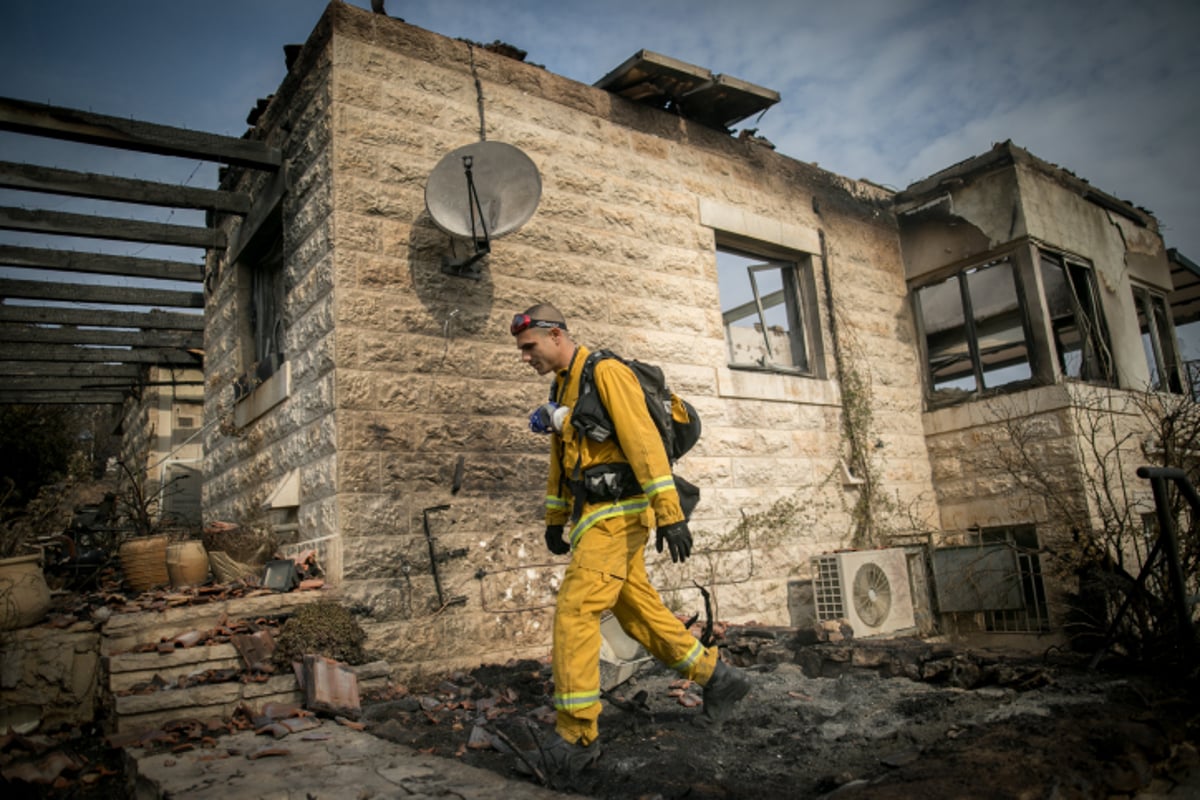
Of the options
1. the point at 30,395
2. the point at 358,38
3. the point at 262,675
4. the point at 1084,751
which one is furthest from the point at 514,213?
the point at 30,395

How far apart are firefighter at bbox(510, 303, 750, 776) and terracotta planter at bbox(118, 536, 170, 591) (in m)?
3.50

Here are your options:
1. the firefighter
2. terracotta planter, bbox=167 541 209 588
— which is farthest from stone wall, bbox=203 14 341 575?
the firefighter

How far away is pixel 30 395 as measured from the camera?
45.2 ft

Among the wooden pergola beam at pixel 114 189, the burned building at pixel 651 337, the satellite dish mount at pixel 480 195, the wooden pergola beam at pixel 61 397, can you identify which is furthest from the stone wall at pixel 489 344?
the wooden pergola beam at pixel 61 397

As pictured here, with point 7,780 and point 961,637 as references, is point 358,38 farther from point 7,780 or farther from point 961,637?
point 961,637

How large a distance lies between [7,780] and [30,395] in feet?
40.9

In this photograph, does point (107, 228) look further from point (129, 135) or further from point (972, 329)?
point (972, 329)

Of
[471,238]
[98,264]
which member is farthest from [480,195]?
[98,264]

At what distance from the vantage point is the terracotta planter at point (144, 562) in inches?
233

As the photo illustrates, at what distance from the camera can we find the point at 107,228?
315 inches

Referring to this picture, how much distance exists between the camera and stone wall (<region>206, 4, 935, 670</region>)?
5609 mm

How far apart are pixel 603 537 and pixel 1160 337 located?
1090cm

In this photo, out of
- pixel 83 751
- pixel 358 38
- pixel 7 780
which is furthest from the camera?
pixel 358 38

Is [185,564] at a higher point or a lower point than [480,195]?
lower
